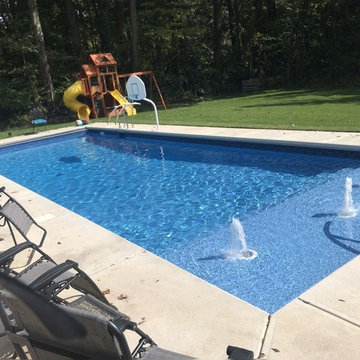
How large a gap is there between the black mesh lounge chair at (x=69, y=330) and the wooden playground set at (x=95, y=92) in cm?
1458

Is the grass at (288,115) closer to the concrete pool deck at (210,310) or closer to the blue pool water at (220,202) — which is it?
the blue pool water at (220,202)

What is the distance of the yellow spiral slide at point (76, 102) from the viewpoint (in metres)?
16.7

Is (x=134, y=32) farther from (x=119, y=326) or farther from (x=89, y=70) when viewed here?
(x=119, y=326)

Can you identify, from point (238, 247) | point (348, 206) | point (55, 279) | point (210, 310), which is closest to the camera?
point (55, 279)

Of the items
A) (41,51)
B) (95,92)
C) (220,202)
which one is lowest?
(220,202)

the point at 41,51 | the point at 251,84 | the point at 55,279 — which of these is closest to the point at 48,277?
the point at 55,279

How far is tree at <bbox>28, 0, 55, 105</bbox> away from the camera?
1775cm

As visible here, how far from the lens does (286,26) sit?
72.7ft

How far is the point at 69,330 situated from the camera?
1.82m

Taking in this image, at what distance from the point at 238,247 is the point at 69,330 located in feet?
10.4

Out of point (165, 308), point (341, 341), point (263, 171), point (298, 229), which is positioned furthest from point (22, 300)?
point (263, 171)

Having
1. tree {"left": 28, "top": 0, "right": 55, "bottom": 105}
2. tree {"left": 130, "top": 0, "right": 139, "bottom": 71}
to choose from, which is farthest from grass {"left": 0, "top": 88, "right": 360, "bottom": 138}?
tree {"left": 130, "top": 0, "right": 139, "bottom": 71}

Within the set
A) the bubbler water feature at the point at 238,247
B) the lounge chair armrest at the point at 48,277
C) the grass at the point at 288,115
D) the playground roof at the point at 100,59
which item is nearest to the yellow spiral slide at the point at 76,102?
the playground roof at the point at 100,59

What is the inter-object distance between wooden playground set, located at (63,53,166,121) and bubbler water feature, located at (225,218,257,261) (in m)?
11.9
